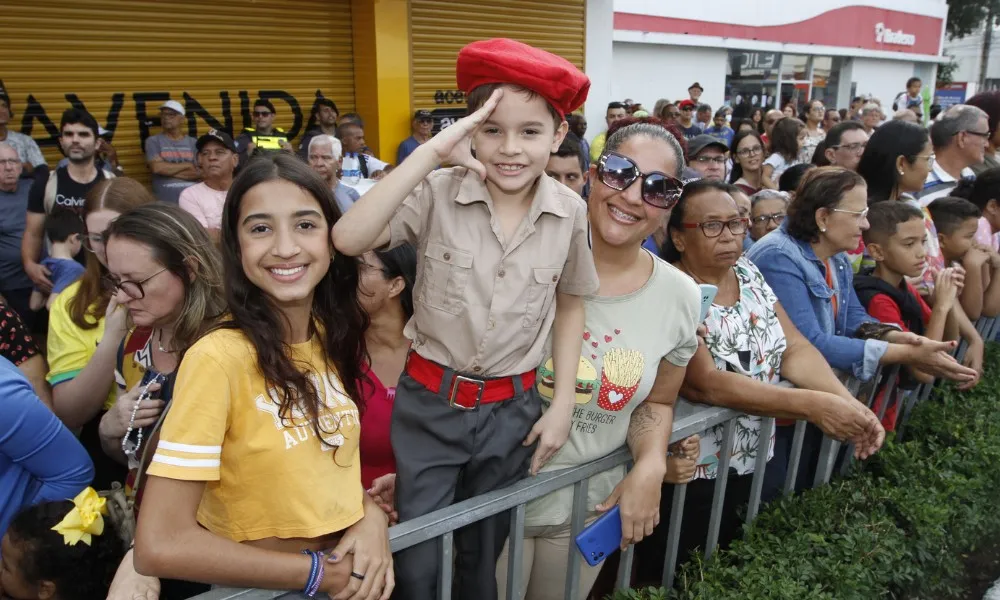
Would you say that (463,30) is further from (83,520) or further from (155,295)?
(83,520)

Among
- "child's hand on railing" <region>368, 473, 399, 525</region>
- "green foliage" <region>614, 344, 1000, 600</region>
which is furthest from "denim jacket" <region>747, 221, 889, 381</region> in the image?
"child's hand on railing" <region>368, 473, 399, 525</region>

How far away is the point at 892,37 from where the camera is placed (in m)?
26.2

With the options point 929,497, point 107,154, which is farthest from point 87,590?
point 107,154

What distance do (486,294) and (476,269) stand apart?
2.9 inches

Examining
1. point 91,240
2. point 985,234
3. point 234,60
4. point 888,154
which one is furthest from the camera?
point 234,60

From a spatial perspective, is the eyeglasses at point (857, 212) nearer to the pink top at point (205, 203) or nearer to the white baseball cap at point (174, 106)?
the pink top at point (205, 203)

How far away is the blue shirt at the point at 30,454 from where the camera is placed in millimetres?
1940

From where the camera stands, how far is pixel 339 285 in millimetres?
1879

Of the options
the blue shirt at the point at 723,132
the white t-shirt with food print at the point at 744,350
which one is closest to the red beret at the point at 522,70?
the white t-shirt with food print at the point at 744,350

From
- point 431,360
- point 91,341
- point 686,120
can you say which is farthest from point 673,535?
point 686,120

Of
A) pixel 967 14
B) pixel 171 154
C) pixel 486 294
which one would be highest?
pixel 967 14

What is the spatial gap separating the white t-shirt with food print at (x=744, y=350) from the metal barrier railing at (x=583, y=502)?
7 centimetres

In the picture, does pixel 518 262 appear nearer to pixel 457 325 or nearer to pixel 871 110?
pixel 457 325

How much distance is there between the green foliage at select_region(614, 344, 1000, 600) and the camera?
89.5 inches
